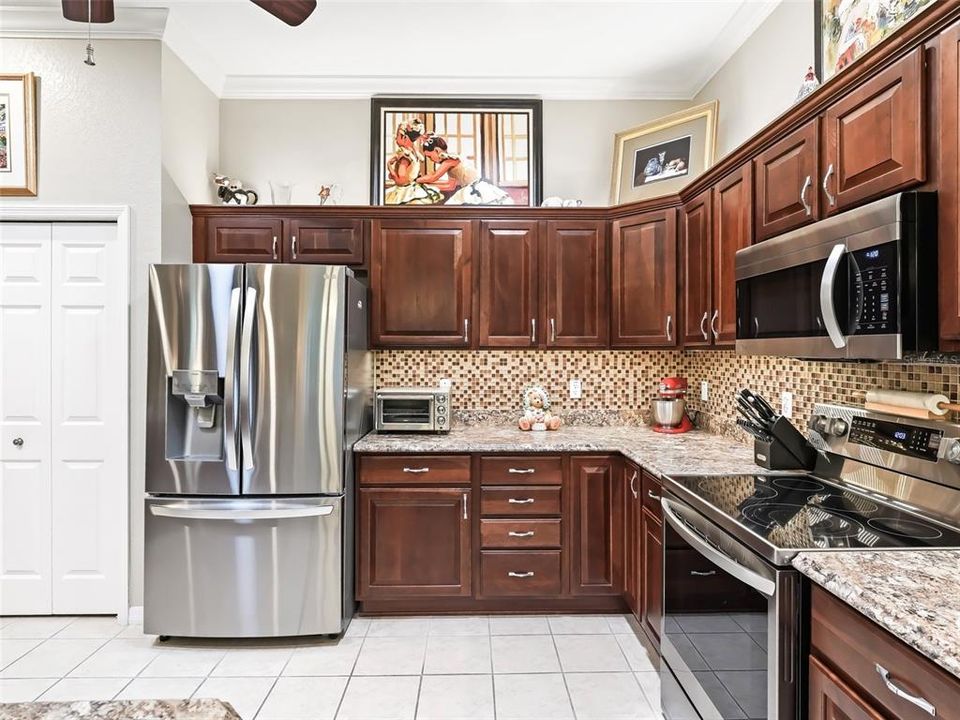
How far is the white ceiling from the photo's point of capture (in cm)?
285

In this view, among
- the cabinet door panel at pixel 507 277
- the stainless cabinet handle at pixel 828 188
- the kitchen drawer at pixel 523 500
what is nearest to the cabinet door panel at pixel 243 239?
the cabinet door panel at pixel 507 277

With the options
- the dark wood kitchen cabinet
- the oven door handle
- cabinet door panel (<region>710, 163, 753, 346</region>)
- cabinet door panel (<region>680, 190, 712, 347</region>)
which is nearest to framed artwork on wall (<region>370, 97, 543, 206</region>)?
cabinet door panel (<region>680, 190, 712, 347</region>)

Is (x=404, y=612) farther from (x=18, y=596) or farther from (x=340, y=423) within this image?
(x=18, y=596)

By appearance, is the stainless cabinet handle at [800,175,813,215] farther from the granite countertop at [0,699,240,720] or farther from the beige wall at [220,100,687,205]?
the granite countertop at [0,699,240,720]

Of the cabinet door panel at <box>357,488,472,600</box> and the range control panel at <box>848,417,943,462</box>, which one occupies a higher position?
the range control panel at <box>848,417,943,462</box>

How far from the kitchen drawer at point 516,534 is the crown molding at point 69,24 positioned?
3.00 metres

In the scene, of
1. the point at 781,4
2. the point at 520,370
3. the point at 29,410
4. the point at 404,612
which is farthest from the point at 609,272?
the point at 29,410

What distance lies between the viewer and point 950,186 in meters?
1.34

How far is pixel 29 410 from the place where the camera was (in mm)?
2994

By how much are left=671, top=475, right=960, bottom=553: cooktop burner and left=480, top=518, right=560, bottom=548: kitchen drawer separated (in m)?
1.06

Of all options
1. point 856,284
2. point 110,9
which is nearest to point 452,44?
point 110,9

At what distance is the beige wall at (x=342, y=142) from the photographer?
3.66 meters

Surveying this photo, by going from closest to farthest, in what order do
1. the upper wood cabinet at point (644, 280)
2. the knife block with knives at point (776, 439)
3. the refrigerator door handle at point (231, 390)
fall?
the knife block with knives at point (776, 439)
the refrigerator door handle at point (231, 390)
the upper wood cabinet at point (644, 280)

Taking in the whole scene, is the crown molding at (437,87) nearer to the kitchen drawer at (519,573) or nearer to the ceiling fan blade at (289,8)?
the ceiling fan blade at (289,8)
